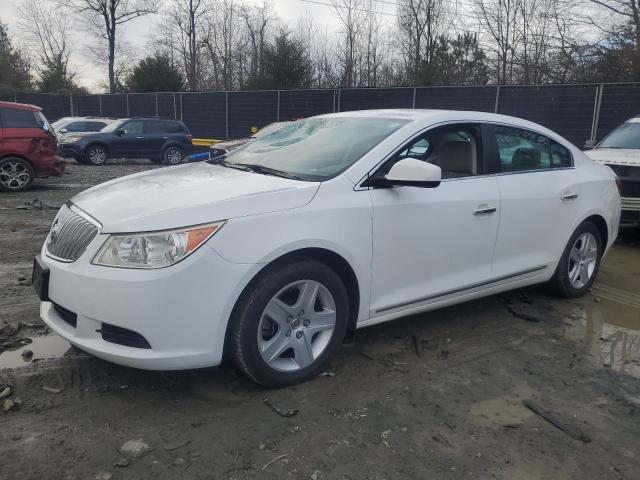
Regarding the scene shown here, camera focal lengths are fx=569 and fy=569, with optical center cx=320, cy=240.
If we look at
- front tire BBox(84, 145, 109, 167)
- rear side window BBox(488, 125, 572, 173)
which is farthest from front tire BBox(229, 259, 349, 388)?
front tire BBox(84, 145, 109, 167)

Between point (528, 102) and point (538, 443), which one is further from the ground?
point (528, 102)

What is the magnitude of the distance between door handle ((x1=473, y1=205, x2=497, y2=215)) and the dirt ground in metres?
0.94

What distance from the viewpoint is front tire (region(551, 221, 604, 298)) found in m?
5.02

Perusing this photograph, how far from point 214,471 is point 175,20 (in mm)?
43679

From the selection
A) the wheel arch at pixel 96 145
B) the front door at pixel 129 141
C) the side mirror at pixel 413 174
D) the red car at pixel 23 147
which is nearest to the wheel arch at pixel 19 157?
the red car at pixel 23 147

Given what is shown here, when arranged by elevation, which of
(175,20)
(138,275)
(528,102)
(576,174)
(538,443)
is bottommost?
(538,443)

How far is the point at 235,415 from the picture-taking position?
3021 millimetres

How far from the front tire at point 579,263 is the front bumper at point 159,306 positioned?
128 inches

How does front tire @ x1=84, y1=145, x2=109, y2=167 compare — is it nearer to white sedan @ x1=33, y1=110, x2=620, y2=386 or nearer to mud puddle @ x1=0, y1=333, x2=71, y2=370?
white sedan @ x1=33, y1=110, x2=620, y2=386

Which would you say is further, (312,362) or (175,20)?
(175,20)

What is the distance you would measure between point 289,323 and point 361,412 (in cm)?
64

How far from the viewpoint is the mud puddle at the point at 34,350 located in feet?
11.7

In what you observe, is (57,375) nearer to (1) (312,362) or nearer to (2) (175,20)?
(1) (312,362)

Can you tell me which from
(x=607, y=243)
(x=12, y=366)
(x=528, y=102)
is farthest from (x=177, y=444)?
(x=528, y=102)
